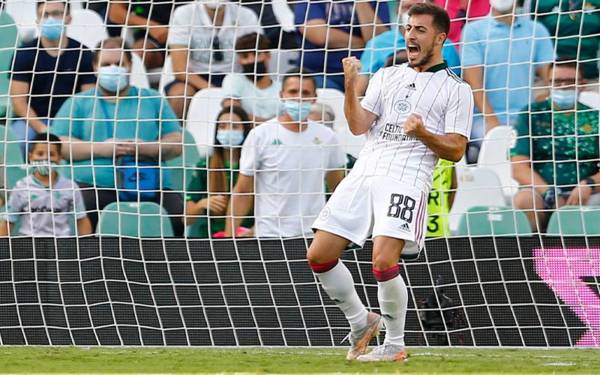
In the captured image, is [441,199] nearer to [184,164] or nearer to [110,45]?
[184,164]

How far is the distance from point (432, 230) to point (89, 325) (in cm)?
246

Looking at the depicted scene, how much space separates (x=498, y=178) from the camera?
8477 millimetres

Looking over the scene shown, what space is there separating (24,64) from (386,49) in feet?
8.70

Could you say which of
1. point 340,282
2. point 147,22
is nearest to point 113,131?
point 147,22

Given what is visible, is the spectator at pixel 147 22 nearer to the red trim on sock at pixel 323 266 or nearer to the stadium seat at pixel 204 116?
the stadium seat at pixel 204 116

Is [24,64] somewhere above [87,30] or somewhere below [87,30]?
below

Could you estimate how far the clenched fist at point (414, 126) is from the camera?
591 cm

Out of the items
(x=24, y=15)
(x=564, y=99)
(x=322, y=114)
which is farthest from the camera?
(x=24, y=15)

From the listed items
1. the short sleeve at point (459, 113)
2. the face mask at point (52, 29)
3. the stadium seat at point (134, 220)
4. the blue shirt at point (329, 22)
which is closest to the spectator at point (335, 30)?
the blue shirt at point (329, 22)

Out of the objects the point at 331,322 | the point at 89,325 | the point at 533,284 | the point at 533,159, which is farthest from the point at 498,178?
the point at 89,325

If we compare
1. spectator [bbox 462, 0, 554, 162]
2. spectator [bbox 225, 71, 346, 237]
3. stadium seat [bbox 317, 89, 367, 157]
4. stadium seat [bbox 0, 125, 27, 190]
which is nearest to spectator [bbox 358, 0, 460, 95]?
spectator [bbox 462, 0, 554, 162]

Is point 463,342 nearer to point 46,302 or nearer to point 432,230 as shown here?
point 432,230

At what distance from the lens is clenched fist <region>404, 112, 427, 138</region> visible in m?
5.91

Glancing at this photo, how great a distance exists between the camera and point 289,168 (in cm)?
870
